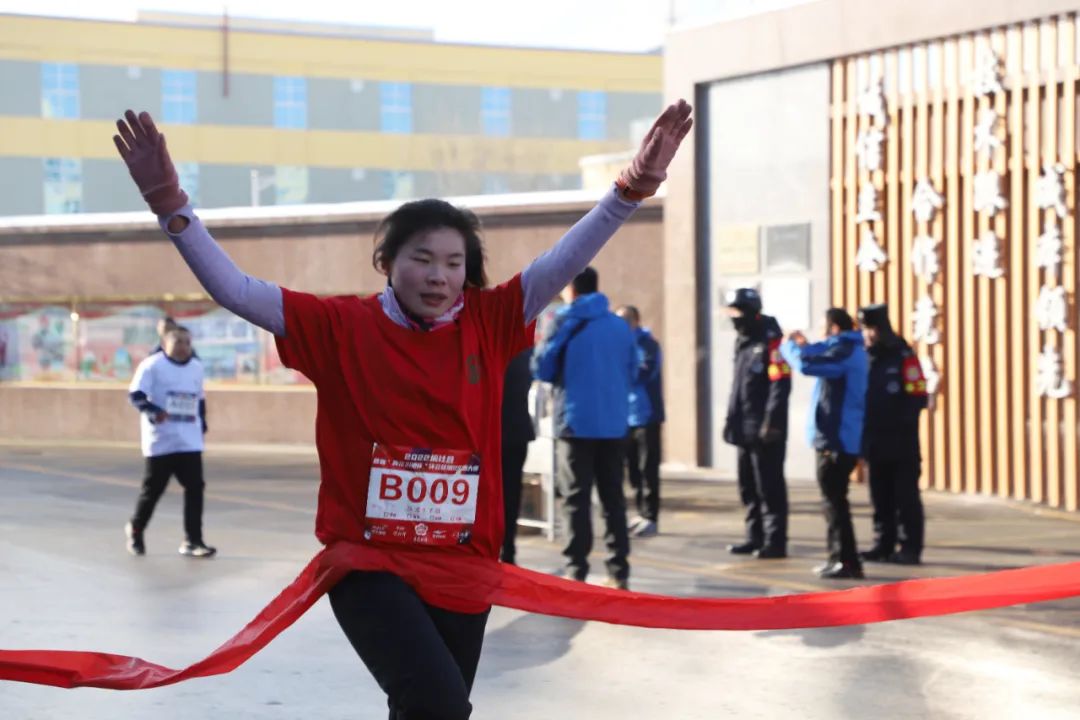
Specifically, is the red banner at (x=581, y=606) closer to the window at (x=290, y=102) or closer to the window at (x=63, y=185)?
the window at (x=63, y=185)

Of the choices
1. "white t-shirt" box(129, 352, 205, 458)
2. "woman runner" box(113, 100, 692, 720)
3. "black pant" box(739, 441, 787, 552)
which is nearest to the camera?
"woman runner" box(113, 100, 692, 720)

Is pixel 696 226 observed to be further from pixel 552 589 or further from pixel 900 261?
pixel 552 589

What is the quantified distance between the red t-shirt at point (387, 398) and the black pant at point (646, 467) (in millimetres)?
8770

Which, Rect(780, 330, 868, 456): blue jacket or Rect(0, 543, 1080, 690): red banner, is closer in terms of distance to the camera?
Rect(0, 543, 1080, 690): red banner

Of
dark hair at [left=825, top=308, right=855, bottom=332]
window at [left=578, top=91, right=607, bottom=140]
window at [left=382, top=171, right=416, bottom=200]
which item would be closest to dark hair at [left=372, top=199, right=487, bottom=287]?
dark hair at [left=825, top=308, right=855, bottom=332]

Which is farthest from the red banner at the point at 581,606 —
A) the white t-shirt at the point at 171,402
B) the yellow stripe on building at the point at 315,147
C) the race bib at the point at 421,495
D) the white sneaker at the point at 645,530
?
the yellow stripe on building at the point at 315,147

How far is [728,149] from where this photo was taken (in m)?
19.2

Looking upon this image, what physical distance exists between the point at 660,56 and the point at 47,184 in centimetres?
2246

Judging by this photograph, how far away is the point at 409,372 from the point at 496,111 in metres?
58.8

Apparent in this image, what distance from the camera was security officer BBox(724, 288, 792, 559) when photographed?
11.4m

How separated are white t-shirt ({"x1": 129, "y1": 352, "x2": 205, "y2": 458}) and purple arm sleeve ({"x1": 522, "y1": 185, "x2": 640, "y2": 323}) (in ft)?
25.3

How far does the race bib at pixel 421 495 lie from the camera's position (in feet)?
13.7

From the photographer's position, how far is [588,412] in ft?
32.5

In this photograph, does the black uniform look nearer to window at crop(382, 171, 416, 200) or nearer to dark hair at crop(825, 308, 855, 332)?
dark hair at crop(825, 308, 855, 332)
